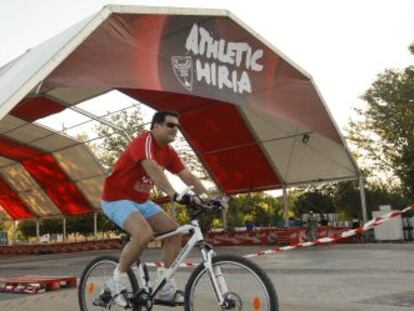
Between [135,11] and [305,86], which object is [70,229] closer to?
[305,86]

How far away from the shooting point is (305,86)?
725 inches

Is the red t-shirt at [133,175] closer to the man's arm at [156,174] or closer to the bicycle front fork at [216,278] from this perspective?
the man's arm at [156,174]

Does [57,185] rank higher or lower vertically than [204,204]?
higher

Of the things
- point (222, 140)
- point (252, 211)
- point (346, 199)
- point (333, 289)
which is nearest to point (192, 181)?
point (333, 289)

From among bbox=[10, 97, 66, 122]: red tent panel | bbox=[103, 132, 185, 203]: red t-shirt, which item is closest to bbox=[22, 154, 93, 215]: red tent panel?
bbox=[10, 97, 66, 122]: red tent panel

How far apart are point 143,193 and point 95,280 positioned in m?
1.12

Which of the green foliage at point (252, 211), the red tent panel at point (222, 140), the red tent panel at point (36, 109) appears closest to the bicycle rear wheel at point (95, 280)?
the red tent panel at point (36, 109)

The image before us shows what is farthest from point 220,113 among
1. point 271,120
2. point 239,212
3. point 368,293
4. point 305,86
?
point 239,212

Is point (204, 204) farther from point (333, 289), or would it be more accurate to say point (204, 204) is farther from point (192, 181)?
point (333, 289)

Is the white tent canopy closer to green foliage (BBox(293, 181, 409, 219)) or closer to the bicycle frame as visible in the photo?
the bicycle frame

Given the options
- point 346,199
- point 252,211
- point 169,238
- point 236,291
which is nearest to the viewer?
point 236,291

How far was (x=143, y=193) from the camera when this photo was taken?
17.1ft

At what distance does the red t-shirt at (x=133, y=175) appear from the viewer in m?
5.10

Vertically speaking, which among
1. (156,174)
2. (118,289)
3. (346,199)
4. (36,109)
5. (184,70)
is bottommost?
(118,289)
